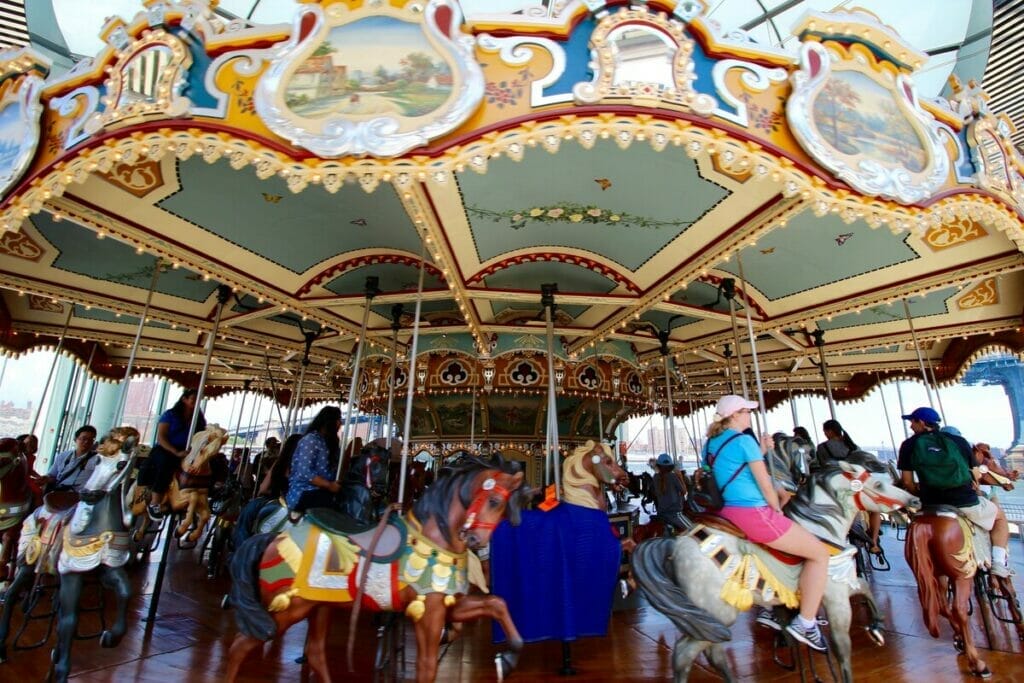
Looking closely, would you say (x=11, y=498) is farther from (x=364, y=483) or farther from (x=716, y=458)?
(x=716, y=458)

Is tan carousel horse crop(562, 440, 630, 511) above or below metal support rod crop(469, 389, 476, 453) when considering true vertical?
below

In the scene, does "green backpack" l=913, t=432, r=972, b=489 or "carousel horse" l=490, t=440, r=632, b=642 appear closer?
"carousel horse" l=490, t=440, r=632, b=642

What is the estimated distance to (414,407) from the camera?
27.4 feet

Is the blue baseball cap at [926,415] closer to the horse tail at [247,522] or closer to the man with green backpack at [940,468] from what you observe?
the man with green backpack at [940,468]

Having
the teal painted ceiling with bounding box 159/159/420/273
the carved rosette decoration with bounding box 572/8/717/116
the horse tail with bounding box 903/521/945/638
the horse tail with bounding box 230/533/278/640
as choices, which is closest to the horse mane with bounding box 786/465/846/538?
the horse tail with bounding box 903/521/945/638

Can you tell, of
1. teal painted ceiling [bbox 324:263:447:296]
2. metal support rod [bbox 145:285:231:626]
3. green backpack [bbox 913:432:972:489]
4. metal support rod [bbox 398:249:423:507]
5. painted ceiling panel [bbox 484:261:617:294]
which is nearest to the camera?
green backpack [bbox 913:432:972:489]

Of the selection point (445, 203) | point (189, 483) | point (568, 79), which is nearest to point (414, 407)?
point (189, 483)

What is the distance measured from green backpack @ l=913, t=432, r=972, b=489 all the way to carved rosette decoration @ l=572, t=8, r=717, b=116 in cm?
264

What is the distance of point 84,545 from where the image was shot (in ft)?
8.69

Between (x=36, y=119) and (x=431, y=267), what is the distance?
3375 mm

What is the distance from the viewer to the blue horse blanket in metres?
3.16

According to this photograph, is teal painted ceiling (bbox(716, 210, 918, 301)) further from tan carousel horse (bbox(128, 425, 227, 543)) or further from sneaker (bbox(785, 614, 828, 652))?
tan carousel horse (bbox(128, 425, 227, 543))

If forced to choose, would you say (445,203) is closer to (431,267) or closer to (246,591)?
(431,267)

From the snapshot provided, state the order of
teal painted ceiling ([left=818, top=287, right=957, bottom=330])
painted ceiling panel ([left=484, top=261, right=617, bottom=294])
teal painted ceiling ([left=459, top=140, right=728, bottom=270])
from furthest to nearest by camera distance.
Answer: teal painted ceiling ([left=818, top=287, right=957, bottom=330])
painted ceiling panel ([left=484, top=261, right=617, bottom=294])
teal painted ceiling ([left=459, top=140, right=728, bottom=270])
